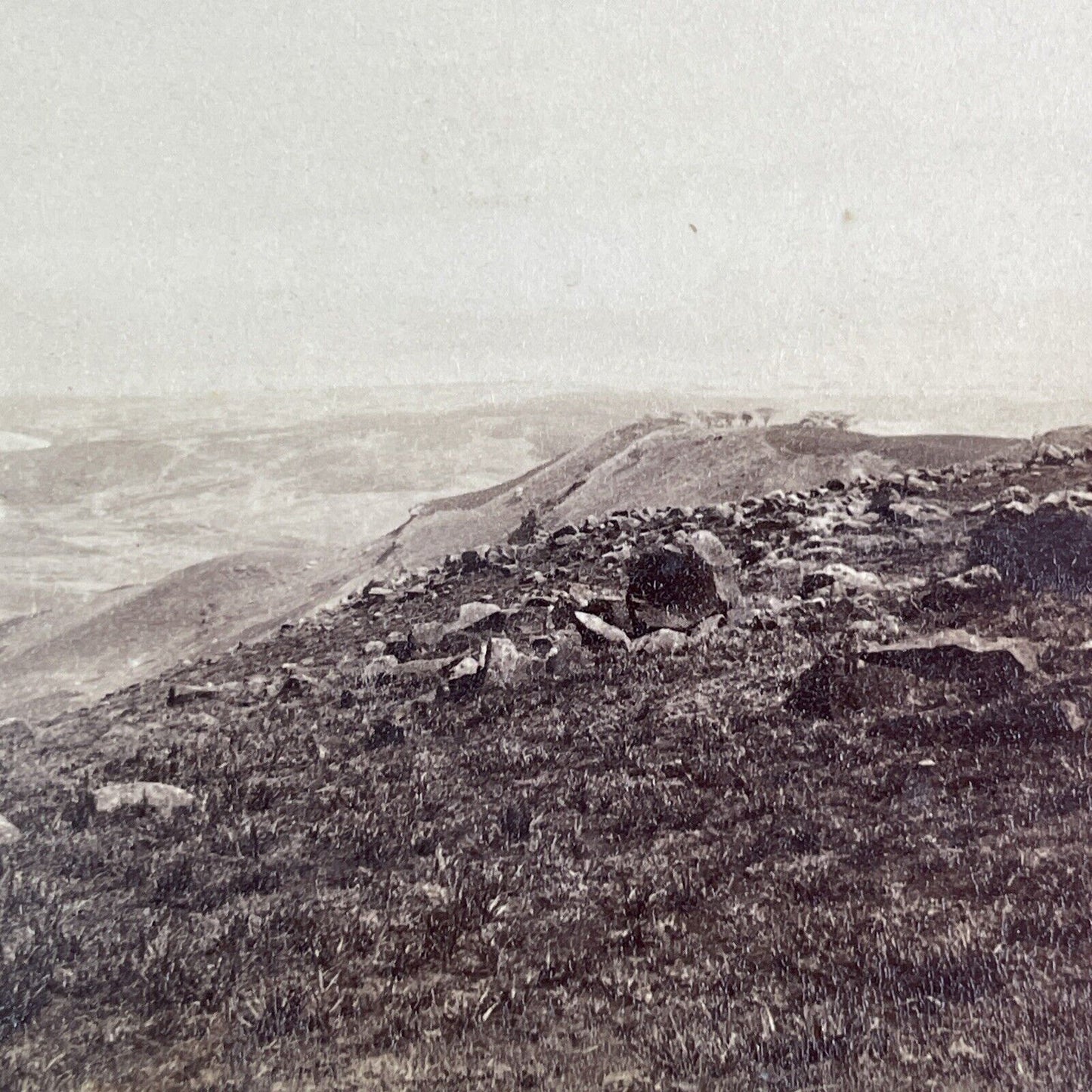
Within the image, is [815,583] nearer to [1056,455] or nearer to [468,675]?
[468,675]

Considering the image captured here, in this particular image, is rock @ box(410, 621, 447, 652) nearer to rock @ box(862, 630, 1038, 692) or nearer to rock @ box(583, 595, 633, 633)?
rock @ box(583, 595, 633, 633)

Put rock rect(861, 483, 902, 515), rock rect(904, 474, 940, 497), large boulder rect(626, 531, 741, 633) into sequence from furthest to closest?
rock rect(904, 474, 940, 497) → rock rect(861, 483, 902, 515) → large boulder rect(626, 531, 741, 633)

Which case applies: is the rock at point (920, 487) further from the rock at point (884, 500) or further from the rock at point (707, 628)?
the rock at point (707, 628)

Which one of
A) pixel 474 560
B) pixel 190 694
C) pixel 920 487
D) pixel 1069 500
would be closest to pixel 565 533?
pixel 474 560

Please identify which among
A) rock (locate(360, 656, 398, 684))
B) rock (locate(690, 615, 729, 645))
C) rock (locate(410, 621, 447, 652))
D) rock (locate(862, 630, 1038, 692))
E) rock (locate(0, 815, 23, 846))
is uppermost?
rock (locate(862, 630, 1038, 692))

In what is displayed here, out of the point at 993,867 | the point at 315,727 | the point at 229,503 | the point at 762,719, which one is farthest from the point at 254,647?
the point at 229,503

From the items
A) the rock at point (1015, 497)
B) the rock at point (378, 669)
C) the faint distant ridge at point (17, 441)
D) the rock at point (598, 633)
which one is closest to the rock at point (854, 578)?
the rock at point (598, 633)

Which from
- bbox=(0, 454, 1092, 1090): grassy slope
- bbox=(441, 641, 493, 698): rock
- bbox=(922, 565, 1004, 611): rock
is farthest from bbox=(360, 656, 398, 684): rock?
bbox=(922, 565, 1004, 611): rock
